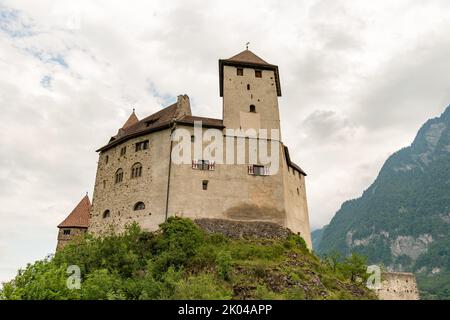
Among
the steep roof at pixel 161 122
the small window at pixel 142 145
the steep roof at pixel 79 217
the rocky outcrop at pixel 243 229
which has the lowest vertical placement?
the rocky outcrop at pixel 243 229

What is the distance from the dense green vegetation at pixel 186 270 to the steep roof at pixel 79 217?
1295 cm

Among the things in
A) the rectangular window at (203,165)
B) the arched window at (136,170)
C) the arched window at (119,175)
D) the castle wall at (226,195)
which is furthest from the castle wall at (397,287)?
the arched window at (119,175)

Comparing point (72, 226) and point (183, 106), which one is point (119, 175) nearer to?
point (183, 106)

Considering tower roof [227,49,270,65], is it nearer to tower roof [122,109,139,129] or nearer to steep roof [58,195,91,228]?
tower roof [122,109,139,129]

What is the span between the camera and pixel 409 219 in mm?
149625

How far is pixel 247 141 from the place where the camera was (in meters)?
31.5

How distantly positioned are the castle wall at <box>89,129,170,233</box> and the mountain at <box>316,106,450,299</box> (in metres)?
92.2

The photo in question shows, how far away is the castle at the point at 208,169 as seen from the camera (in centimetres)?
2959

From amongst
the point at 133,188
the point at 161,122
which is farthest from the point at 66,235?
the point at 161,122

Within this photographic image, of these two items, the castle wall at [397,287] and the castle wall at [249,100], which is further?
the castle wall at [397,287]

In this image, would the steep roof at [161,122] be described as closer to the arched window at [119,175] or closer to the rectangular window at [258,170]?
the arched window at [119,175]

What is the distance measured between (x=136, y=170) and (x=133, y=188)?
1.49 m
